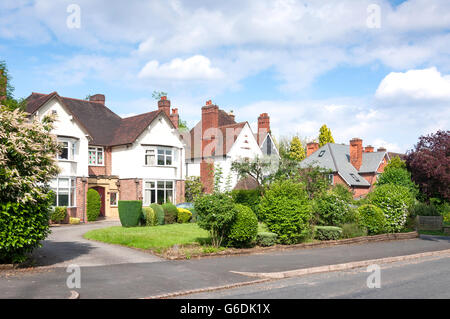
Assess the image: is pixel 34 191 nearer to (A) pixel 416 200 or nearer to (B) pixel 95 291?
(B) pixel 95 291

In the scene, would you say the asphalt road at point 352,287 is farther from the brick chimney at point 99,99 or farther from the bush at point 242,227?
the brick chimney at point 99,99

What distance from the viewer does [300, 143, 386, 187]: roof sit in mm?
55000

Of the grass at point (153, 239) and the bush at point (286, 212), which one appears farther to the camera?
the bush at point (286, 212)

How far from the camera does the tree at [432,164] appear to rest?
2373 centimetres

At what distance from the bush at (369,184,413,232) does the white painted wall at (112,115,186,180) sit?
19316 mm

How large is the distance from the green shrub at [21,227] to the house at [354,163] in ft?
147

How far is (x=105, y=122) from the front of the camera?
40.2 meters

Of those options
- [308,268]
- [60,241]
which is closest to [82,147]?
[60,241]

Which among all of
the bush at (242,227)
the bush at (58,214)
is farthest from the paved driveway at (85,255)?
the bush at (58,214)

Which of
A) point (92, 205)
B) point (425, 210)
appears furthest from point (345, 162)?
point (92, 205)

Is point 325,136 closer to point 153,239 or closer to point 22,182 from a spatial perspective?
point 153,239

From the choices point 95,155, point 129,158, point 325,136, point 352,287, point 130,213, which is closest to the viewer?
point 352,287

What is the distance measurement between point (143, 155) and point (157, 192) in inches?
136

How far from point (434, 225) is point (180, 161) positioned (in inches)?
843
